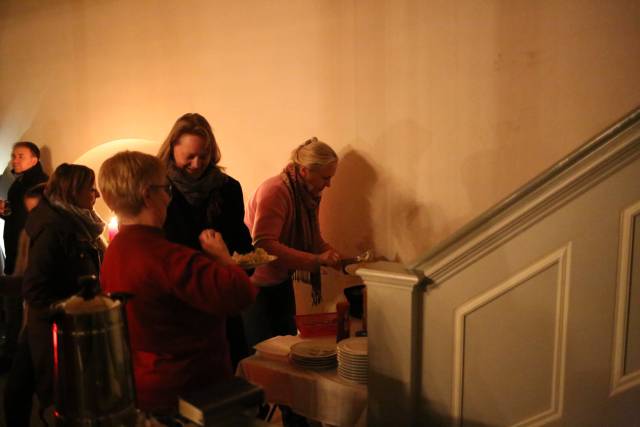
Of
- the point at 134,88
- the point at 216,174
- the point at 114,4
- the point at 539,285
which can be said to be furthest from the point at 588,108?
the point at 114,4

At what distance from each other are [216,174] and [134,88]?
86.5 inches

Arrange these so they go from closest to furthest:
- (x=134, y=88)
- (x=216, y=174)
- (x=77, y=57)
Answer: (x=216, y=174)
(x=134, y=88)
(x=77, y=57)

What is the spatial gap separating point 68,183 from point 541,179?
189 centimetres

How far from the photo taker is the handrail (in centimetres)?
132

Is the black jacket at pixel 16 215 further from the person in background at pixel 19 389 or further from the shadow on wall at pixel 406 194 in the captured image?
the shadow on wall at pixel 406 194

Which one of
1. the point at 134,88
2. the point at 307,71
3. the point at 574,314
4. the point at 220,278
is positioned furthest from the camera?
the point at 134,88

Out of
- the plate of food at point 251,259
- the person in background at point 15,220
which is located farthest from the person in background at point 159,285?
the person in background at point 15,220

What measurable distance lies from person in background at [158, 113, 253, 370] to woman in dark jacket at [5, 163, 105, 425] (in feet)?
1.49

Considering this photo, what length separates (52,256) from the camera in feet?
6.66

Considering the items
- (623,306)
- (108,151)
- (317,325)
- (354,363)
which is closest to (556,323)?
(623,306)

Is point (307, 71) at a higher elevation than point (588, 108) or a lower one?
higher

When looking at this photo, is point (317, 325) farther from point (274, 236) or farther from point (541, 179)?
point (541, 179)

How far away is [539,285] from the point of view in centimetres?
148

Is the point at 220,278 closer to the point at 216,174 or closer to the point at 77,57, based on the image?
the point at 216,174
